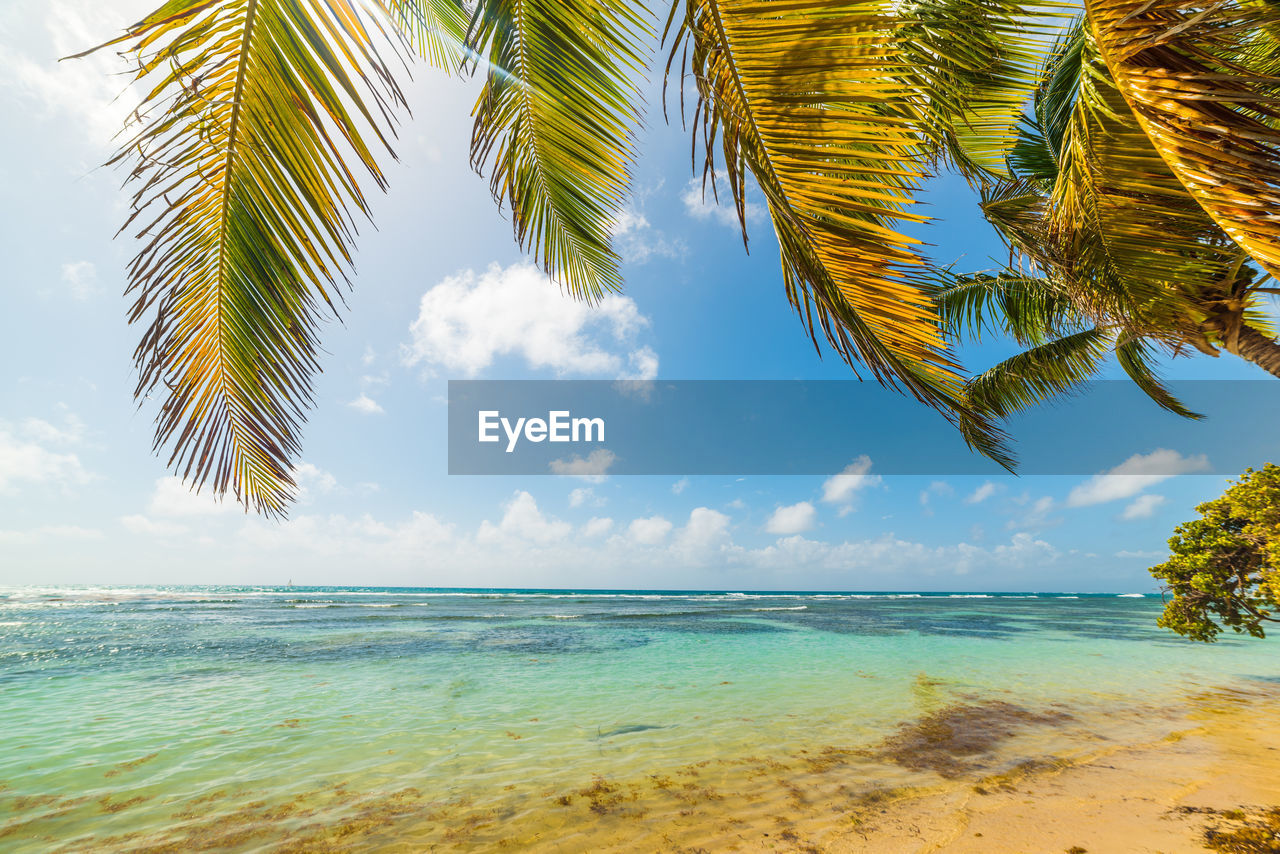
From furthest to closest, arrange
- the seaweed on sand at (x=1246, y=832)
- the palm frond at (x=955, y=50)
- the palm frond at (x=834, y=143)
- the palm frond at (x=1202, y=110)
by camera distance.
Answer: the seaweed on sand at (x=1246, y=832) < the palm frond at (x=955, y=50) < the palm frond at (x=834, y=143) < the palm frond at (x=1202, y=110)

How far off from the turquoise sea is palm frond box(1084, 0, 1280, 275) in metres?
4.32

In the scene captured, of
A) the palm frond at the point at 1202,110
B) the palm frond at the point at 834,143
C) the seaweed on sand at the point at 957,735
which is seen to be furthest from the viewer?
the seaweed on sand at the point at 957,735

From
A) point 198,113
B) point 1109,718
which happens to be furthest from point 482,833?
point 1109,718

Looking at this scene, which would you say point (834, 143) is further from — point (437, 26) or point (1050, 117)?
point (1050, 117)

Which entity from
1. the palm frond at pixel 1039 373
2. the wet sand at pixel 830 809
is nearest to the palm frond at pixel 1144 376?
the palm frond at pixel 1039 373

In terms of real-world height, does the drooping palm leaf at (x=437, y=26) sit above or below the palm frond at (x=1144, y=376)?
above

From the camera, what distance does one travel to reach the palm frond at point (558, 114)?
7.29 ft

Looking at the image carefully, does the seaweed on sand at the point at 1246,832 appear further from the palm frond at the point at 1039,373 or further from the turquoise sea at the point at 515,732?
the palm frond at the point at 1039,373

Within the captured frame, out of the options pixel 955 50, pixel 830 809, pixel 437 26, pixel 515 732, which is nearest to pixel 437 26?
pixel 437 26

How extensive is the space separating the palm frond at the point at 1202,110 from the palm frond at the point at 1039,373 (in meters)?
6.91

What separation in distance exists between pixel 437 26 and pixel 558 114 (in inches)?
55.2

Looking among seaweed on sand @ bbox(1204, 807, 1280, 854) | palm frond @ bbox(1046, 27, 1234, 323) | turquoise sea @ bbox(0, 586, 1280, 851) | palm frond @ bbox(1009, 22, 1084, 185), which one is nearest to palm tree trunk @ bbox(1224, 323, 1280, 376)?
palm frond @ bbox(1046, 27, 1234, 323)

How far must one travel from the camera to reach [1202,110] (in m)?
1.17

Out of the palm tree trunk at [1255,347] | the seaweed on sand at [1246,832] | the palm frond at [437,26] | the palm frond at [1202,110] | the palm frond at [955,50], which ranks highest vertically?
the palm frond at [437,26]
